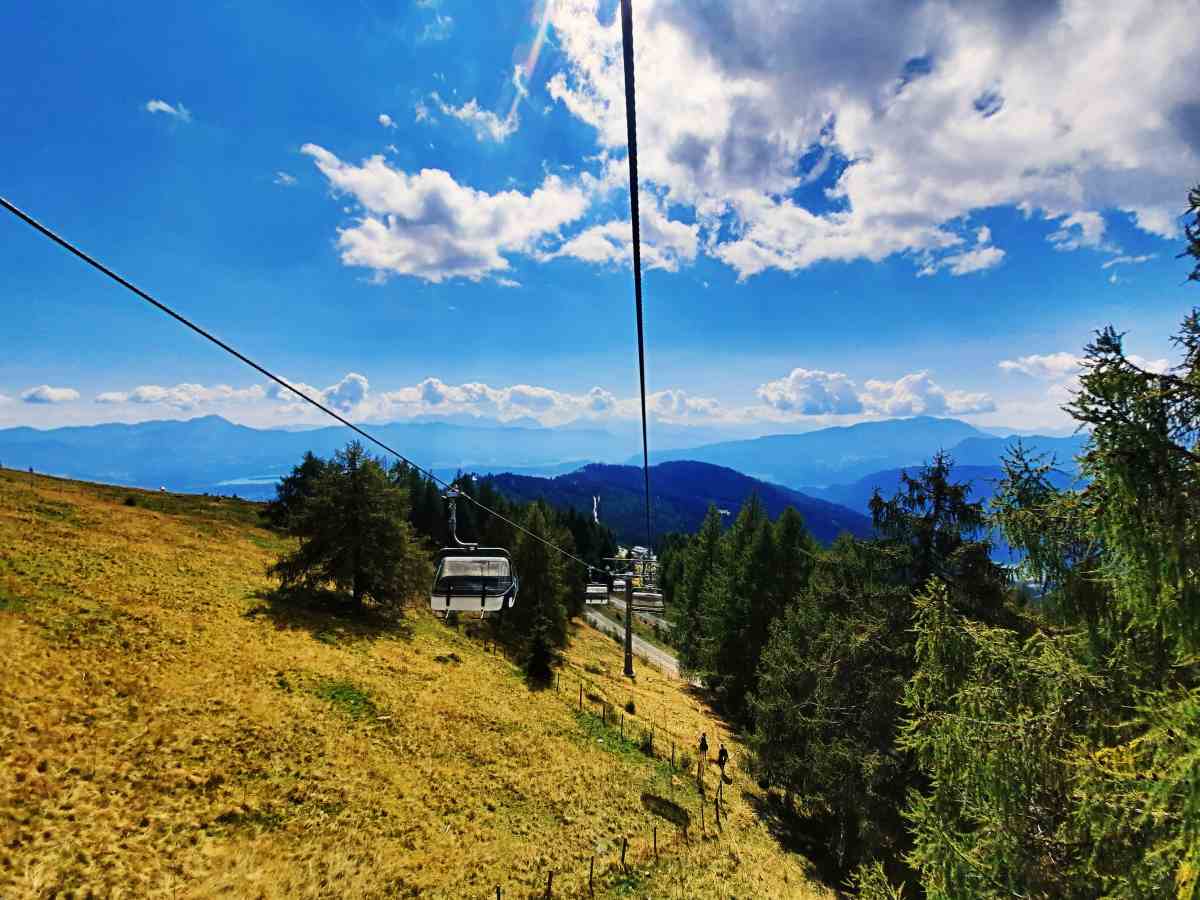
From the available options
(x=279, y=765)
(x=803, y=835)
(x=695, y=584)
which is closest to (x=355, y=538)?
(x=279, y=765)

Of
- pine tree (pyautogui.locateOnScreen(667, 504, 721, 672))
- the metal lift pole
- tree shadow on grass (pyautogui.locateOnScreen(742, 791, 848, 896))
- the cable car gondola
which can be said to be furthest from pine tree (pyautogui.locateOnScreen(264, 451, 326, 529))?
tree shadow on grass (pyautogui.locateOnScreen(742, 791, 848, 896))

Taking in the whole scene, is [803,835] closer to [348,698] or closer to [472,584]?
[472,584]

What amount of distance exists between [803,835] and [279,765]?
20078 millimetres

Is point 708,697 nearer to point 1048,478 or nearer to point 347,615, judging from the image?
point 347,615

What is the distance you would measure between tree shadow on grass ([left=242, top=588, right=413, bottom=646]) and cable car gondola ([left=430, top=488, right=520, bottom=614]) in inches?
240

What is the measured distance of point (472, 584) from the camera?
25.7 meters

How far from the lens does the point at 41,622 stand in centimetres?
1753

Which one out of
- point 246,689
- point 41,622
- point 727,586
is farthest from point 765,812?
point 41,622

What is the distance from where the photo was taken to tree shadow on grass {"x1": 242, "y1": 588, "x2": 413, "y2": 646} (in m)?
25.4

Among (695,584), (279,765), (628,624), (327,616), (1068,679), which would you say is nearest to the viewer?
(1068,679)

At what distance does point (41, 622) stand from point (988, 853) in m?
27.5

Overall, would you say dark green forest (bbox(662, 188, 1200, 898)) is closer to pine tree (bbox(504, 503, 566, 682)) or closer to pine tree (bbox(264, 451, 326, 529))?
pine tree (bbox(504, 503, 566, 682))

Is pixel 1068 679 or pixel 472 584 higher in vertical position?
pixel 1068 679

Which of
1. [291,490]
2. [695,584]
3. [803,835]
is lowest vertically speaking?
[803,835]
